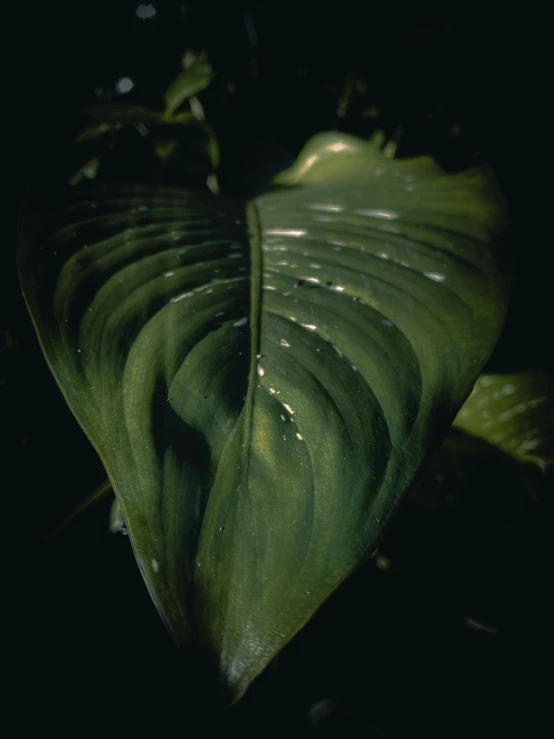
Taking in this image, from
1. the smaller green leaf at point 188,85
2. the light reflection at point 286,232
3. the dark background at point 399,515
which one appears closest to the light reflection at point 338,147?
the dark background at point 399,515

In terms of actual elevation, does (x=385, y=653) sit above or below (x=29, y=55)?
below

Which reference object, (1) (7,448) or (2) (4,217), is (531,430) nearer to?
(1) (7,448)

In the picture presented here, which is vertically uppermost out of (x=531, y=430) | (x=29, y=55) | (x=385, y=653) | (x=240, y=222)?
(x=29, y=55)

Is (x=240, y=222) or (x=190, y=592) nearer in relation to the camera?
(x=190, y=592)

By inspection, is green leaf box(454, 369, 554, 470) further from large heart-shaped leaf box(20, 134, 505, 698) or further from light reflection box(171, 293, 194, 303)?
light reflection box(171, 293, 194, 303)

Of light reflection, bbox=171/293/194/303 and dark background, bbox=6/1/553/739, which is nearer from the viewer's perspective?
light reflection, bbox=171/293/194/303

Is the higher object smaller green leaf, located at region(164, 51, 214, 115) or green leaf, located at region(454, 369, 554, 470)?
smaller green leaf, located at region(164, 51, 214, 115)

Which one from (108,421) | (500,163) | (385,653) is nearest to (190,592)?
(108,421)

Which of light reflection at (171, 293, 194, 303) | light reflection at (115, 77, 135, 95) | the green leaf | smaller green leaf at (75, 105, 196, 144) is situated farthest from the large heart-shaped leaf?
light reflection at (115, 77, 135, 95)
